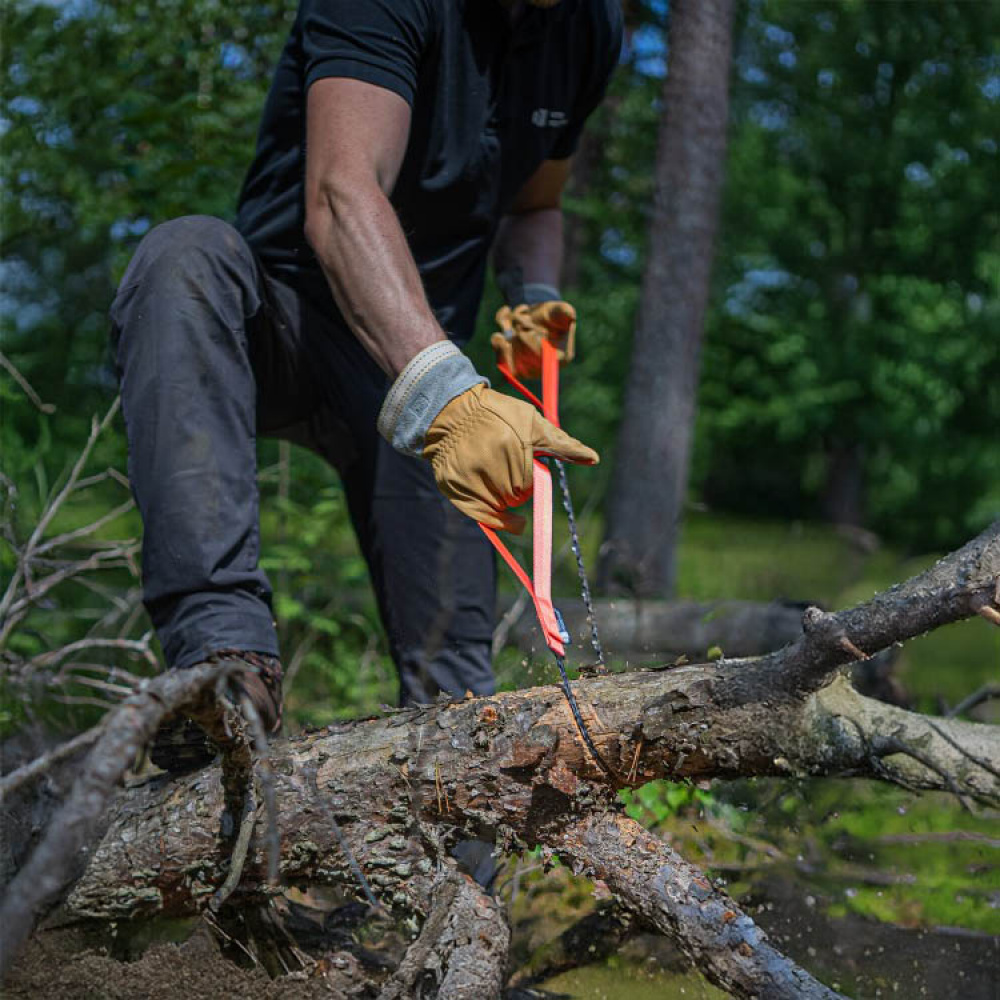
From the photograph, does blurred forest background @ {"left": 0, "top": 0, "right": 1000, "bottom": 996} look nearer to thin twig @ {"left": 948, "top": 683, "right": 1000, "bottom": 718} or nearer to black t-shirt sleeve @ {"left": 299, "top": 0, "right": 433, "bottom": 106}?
thin twig @ {"left": 948, "top": 683, "right": 1000, "bottom": 718}

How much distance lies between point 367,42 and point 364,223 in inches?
15.8

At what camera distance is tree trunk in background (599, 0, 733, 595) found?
577cm

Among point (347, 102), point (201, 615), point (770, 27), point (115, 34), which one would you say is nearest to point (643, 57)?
point (115, 34)

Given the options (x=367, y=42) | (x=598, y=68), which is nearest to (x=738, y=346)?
(x=598, y=68)

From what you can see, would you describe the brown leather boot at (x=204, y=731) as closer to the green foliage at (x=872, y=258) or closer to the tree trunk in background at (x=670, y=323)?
the tree trunk in background at (x=670, y=323)

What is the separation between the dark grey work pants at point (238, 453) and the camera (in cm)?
207

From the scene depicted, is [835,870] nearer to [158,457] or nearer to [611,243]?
[158,457]

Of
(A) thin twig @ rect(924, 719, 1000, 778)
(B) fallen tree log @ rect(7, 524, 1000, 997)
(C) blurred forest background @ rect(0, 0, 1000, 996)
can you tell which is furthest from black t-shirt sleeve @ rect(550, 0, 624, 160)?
(A) thin twig @ rect(924, 719, 1000, 778)

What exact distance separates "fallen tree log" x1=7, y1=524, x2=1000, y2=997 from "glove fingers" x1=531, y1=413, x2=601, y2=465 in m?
0.43

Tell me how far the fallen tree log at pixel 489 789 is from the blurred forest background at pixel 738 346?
0.24 m

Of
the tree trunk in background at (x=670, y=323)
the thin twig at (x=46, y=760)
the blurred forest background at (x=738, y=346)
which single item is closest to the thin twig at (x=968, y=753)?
the blurred forest background at (x=738, y=346)

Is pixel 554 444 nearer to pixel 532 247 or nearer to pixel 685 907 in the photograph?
pixel 685 907

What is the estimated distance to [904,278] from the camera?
1575 centimetres

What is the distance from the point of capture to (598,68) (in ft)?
9.07
